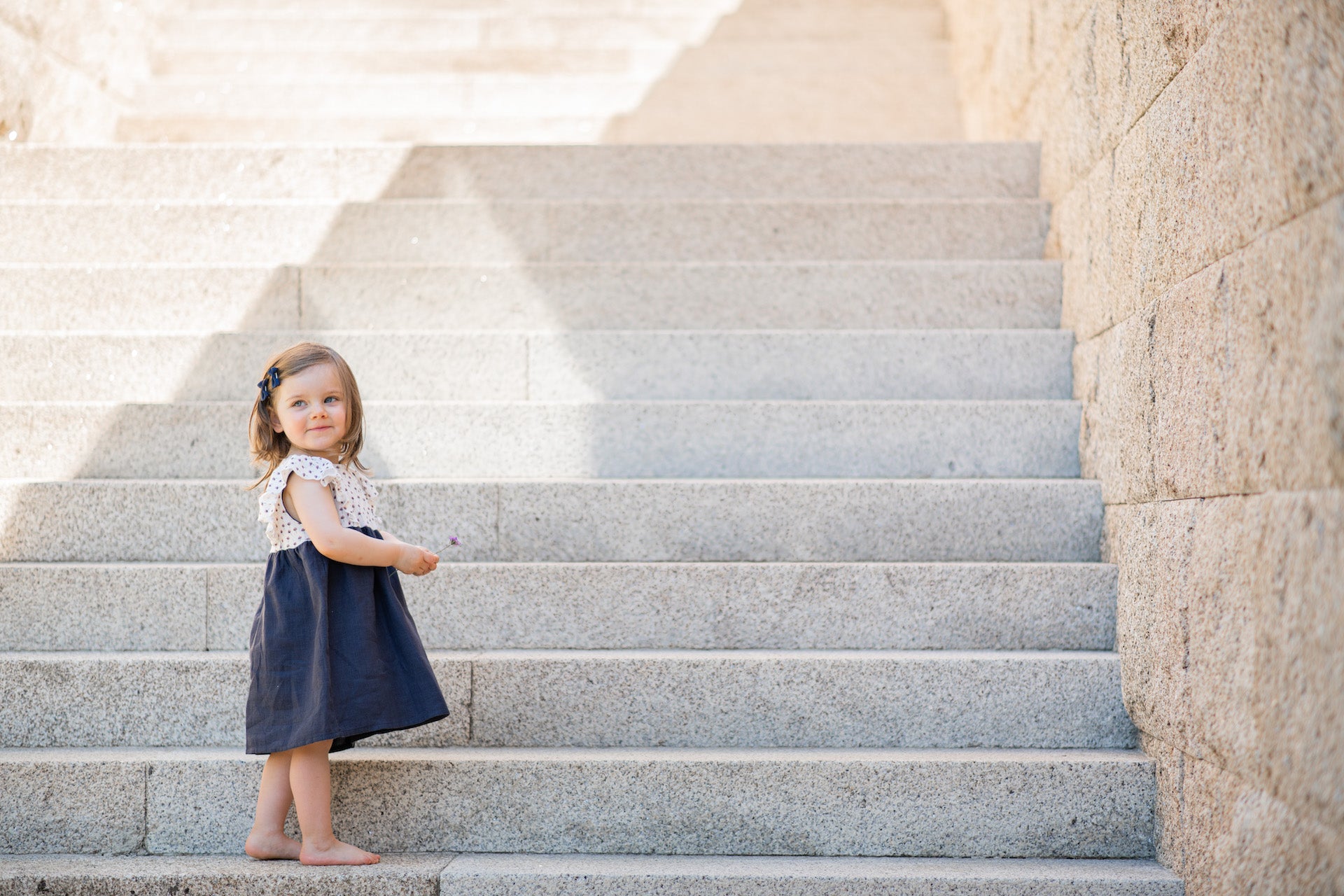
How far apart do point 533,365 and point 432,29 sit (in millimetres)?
4086

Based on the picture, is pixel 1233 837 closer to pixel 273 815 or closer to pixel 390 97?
pixel 273 815

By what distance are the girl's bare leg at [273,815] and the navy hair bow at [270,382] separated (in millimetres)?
858

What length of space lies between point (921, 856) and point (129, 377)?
10.2 feet

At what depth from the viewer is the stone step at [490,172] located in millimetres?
4957

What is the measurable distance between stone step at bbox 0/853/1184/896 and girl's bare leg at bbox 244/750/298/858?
0.04m

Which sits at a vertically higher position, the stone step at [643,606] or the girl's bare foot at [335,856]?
the stone step at [643,606]

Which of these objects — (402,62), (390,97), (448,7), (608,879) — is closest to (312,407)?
(608,879)

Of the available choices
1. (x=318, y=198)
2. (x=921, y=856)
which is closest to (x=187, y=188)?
(x=318, y=198)

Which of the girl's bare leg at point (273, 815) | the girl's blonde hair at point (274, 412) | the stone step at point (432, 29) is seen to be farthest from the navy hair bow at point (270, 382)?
the stone step at point (432, 29)

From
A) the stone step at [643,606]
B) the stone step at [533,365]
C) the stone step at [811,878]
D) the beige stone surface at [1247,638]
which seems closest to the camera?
the beige stone surface at [1247,638]

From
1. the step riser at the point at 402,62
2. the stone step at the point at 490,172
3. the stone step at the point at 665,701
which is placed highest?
the step riser at the point at 402,62

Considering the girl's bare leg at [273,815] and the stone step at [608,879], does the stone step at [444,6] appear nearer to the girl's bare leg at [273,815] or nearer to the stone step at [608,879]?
the girl's bare leg at [273,815]

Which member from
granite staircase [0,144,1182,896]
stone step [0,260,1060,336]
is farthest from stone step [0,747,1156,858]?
stone step [0,260,1060,336]

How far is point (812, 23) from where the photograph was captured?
771 cm
